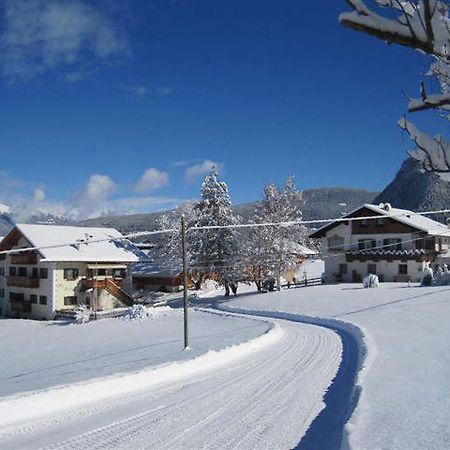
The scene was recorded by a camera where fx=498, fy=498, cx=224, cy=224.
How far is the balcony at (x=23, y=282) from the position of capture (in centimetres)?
4524

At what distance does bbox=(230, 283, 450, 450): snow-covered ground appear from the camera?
8125 millimetres

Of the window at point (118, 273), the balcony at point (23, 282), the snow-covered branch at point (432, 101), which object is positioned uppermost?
the snow-covered branch at point (432, 101)

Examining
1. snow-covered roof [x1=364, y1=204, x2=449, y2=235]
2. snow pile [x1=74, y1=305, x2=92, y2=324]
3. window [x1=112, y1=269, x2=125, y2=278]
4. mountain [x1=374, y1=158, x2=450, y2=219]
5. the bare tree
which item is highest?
mountain [x1=374, y1=158, x2=450, y2=219]

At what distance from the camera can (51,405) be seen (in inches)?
425

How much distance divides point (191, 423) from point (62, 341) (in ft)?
62.4

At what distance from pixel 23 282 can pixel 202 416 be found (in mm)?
40462

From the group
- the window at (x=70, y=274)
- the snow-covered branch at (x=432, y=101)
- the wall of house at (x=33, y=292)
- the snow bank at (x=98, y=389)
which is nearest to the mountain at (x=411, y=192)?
the window at (x=70, y=274)

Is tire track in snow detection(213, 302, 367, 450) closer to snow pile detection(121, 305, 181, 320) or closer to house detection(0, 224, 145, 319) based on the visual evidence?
snow pile detection(121, 305, 181, 320)

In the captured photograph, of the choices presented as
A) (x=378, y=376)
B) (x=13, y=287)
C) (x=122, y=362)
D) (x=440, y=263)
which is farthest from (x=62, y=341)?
(x=440, y=263)

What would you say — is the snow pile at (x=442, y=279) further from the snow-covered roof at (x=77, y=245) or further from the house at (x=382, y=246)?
the snow-covered roof at (x=77, y=245)

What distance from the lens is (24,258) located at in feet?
154

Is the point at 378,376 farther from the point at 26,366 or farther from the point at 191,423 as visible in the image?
the point at 26,366

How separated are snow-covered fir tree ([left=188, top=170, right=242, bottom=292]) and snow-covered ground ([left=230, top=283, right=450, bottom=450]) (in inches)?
316

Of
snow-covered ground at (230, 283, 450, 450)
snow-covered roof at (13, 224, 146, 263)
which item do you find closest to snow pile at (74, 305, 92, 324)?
snow-covered roof at (13, 224, 146, 263)
